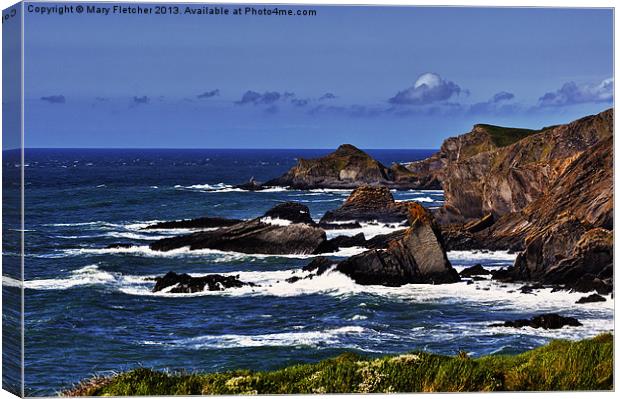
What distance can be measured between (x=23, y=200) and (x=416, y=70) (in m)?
8.79

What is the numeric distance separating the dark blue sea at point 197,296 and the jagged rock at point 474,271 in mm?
128

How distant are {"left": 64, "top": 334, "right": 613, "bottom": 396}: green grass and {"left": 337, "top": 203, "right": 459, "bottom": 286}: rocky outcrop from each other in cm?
237

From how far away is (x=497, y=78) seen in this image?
87.5 feet

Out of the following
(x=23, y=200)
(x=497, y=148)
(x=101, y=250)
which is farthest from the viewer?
(x=497, y=148)

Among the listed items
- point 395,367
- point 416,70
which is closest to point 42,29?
point 416,70

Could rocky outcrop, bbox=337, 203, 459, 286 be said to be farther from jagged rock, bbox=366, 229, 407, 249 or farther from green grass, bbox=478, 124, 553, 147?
green grass, bbox=478, 124, 553, 147

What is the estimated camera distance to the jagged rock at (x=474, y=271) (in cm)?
2653

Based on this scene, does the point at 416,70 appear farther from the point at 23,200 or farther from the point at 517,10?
the point at 23,200

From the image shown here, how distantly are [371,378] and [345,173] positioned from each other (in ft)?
17.7

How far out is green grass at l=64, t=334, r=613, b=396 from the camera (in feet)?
78.2

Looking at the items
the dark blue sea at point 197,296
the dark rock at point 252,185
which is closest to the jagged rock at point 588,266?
the dark blue sea at point 197,296

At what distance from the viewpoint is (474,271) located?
26.6m

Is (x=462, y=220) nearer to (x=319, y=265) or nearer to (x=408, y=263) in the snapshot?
(x=408, y=263)

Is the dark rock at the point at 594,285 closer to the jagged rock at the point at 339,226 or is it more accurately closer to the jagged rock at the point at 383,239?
the jagged rock at the point at 383,239
